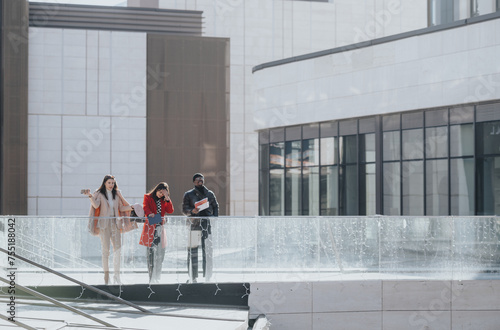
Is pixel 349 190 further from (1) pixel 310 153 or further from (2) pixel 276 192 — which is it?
(2) pixel 276 192

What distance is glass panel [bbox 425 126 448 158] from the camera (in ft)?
76.9

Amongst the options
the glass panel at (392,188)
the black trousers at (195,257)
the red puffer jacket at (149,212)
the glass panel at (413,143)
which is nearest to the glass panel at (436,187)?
the glass panel at (413,143)

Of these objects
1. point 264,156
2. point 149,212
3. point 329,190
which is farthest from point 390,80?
point 149,212

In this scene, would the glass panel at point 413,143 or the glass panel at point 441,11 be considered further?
the glass panel at point 441,11

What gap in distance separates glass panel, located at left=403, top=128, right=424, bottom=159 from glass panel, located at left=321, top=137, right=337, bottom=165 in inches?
118

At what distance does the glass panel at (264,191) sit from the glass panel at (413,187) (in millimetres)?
6491

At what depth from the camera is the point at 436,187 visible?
23.6 meters

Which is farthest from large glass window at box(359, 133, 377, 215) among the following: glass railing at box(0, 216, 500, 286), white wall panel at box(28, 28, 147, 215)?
white wall panel at box(28, 28, 147, 215)

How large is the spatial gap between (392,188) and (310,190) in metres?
3.74

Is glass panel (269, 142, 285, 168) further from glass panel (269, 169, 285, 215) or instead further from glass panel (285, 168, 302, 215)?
glass panel (285, 168, 302, 215)

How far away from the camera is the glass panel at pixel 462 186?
2261 cm

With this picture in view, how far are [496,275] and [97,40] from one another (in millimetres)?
28827

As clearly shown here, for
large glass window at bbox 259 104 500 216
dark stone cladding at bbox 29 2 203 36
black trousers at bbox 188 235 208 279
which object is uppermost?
dark stone cladding at bbox 29 2 203 36

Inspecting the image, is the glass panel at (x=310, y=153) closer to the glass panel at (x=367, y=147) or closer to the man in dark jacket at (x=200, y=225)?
the glass panel at (x=367, y=147)
